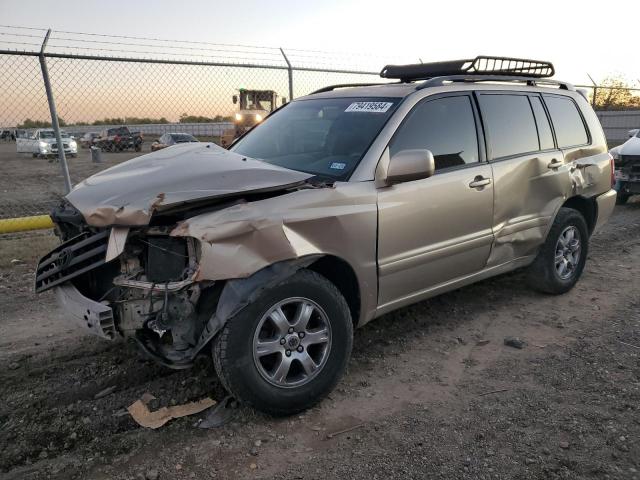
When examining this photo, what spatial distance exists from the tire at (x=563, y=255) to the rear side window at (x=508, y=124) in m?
0.79

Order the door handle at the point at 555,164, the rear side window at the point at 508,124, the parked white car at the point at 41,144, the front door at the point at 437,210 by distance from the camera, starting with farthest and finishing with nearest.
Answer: the parked white car at the point at 41,144 < the door handle at the point at 555,164 < the rear side window at the point at 508,124 < the front door at the point at 437,210

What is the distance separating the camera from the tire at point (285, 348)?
267cm

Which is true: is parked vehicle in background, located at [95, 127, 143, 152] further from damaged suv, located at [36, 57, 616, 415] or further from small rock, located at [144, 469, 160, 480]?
small rock, located at [144, 469, 160, 480]

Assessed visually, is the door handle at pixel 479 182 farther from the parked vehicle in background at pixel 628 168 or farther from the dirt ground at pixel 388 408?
the parked vehicle in background at pixel 628 168

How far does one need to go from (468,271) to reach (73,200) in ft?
9.18

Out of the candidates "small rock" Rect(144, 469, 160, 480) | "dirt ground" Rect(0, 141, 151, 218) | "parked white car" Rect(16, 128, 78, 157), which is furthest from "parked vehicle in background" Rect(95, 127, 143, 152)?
"small rock" Rect(144, 469, 160, 480)

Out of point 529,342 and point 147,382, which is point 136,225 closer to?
point 147,382

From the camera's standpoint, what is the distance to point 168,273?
2672mm

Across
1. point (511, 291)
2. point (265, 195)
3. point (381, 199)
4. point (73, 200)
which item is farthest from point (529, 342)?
point (73, 200)

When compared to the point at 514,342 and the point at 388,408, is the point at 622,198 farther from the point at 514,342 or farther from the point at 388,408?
the point at 388,408

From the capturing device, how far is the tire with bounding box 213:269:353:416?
2.67m

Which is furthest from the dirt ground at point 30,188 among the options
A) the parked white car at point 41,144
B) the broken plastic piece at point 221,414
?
the broken plastic piece at point 221,414

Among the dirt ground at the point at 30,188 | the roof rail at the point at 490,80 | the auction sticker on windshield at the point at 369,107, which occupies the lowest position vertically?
the dirt ground at the point at 30,188

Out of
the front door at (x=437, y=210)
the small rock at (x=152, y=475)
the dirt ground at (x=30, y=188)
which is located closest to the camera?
the small rock at (x=152, y=475)
